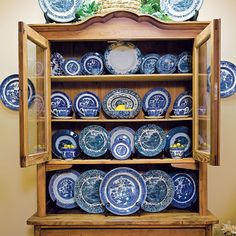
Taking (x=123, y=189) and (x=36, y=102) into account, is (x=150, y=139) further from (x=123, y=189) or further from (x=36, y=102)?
(x=36, y=102)

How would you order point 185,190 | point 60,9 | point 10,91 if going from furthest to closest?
1. point 10,91
2. point 185,190
3. point 60,9

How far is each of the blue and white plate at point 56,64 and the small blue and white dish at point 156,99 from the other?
2.01 ft

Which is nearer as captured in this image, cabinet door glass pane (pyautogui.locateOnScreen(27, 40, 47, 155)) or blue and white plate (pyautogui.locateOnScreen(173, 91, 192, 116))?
cabinet door glass pane (pyautogui.locateOnScreen(27, 40, 47, 155))

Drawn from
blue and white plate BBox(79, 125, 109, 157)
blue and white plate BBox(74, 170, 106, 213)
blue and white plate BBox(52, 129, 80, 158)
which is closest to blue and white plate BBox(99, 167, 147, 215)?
blue and white plate BBox(74, 170, 106, 213)

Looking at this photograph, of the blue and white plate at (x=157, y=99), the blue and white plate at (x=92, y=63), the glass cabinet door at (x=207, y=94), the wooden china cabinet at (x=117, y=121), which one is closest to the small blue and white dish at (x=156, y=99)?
the blue and white plate at (x=157, y=99)

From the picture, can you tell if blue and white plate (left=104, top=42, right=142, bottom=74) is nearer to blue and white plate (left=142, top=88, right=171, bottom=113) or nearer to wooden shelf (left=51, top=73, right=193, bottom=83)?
Result: wooden shelf (left=51, top=73, right=193, bottom=83)

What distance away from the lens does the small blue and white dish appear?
245cm

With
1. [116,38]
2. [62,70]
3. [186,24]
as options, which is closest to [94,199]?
[62,70]

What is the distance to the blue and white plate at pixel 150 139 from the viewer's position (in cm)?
239

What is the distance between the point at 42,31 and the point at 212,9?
1.27 meters

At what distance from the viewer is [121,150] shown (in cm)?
238

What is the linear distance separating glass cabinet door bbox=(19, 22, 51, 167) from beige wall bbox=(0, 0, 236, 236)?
527 millimetres

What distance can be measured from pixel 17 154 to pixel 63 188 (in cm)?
51

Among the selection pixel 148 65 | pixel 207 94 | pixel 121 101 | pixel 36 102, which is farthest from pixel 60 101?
pixel 207 94
